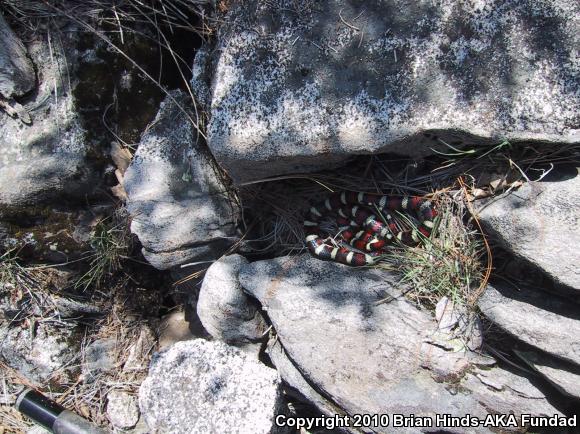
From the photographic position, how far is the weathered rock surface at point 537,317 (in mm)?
1873

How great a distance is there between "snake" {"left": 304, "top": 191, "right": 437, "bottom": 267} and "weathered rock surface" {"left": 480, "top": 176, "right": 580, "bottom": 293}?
0.41 meters

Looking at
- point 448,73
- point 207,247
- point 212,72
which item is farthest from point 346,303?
point 212,72

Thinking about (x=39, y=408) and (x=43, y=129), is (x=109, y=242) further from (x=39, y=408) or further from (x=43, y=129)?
(x=39, y=408)

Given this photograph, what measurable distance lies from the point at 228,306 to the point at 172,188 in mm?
685

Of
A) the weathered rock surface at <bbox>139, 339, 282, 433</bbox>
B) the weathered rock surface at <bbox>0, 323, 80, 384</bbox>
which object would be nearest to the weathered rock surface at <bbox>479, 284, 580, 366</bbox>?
the weathered rock surface at <bbox>139, 339, 282, 433</bbox>

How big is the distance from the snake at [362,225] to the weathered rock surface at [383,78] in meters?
0.33

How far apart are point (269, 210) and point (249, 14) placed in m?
1.03

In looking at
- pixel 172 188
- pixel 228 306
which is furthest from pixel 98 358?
pixel 172 188

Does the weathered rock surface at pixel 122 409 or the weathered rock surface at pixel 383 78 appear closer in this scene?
the weathered rock surface at pixel 383 78

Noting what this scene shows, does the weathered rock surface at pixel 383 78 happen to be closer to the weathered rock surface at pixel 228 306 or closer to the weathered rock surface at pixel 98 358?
the weathered rock surface at pixel 228 306

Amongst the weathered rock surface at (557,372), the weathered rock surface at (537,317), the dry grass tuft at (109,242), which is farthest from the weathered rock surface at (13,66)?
the weathered rock surface at (557,372)

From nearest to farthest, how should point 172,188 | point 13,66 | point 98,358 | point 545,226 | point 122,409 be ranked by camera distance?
point 545,226, point 13,66, point 172,188, point 122,409, point 98,358

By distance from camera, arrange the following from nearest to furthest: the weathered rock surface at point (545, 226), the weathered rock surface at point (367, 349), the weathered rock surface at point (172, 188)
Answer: the weathered rock surface at point (545, 226), the weathered rock surface at point (367, 349), the weathered rock surface at point (172, 188)

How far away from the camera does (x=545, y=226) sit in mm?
1904
